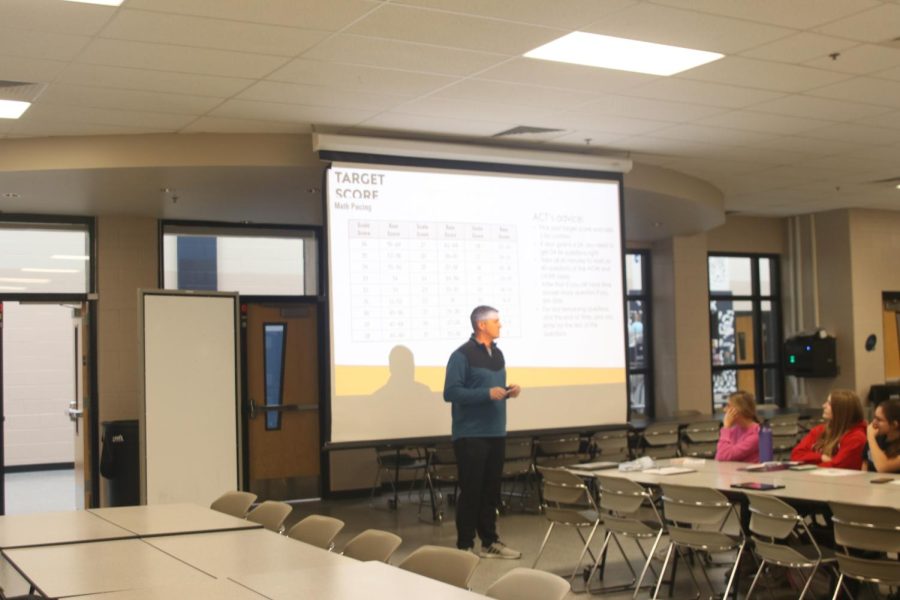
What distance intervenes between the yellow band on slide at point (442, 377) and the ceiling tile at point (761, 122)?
234 centimetres

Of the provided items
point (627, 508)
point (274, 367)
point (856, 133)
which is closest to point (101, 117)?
point (274, 367)

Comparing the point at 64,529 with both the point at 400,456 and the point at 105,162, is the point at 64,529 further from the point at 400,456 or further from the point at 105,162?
the point at 400,456

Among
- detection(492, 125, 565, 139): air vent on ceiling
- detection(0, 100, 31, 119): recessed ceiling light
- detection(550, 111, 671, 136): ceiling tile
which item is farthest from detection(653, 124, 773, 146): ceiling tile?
detection(0, 100, 31, 119): recessed ceiling light

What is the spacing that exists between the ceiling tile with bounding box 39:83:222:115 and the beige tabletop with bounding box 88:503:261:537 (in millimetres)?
2603

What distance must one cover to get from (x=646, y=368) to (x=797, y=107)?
6.22 m

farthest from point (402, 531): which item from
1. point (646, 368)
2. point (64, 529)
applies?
point (646, 368)

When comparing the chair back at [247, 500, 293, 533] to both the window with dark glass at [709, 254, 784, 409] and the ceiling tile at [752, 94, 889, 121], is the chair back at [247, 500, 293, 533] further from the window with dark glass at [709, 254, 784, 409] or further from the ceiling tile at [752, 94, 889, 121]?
the window with dark glass at [709, 254, 784, 409]

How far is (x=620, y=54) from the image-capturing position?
5.97 m

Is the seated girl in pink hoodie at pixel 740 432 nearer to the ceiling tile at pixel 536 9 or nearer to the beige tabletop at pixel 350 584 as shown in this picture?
the ceiling tile at pixel 536 9

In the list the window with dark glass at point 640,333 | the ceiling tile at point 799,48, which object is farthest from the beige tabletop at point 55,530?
the window with dark glass at point 640,333

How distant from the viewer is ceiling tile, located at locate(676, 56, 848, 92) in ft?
20.5

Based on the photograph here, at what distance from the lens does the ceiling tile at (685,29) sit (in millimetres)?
5250

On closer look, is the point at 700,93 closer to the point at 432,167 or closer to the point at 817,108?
the point at 817,108

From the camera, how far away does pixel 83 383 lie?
965cm
